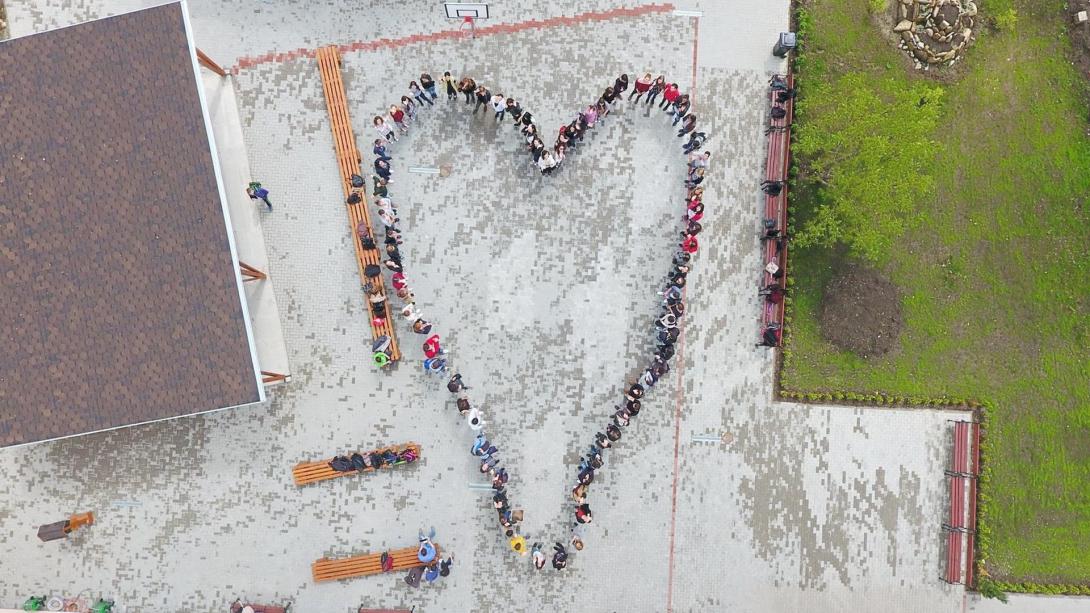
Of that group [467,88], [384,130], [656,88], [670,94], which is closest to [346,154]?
[384,130]

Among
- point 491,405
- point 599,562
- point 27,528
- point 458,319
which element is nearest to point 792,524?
point 599,562

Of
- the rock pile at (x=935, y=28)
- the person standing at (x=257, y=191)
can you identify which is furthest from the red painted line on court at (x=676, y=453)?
the person standing at (x=257, y=191)

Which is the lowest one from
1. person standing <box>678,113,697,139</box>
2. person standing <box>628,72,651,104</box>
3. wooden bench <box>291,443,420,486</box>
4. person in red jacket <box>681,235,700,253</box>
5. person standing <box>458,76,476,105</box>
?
wooden bench <box>291,443,420,486</box>

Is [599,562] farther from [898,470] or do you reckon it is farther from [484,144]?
[484,144]

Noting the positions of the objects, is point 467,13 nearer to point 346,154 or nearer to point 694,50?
point 346,154

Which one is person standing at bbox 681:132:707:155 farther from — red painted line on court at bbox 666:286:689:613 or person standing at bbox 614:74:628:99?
red painted line on court at bbox 666:286:689:613

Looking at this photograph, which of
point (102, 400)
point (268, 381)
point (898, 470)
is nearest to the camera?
point (102, 400)

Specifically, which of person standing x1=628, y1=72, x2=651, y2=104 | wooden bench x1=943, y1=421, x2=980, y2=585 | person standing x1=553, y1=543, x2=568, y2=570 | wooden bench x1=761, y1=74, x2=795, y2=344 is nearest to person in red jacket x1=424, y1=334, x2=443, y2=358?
person standing x1=553, y1=543, x2=568, y2=570
